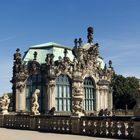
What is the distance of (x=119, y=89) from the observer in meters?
91.2

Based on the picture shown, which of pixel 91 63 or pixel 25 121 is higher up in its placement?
pixel 91 63

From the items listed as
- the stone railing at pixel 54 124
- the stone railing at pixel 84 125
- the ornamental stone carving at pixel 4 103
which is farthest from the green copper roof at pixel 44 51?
the stone railing at pixel 54 124

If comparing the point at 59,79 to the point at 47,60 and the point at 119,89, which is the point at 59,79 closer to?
the point at 47,60

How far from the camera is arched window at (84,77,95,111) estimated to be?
5906 cm

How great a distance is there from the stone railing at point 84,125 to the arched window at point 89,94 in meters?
29.0

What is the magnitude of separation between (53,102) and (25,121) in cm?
2601

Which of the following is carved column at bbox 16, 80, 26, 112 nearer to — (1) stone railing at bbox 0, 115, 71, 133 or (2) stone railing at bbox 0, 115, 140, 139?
(1) stone railing at bbox 0, 115, 71, 133

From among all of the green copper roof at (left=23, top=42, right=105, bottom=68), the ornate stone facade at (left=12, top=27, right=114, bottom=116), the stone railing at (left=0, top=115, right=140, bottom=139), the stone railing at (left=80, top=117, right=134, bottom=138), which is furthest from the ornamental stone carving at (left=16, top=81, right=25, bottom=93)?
the stone railing at (left=80, top=117, right=134, bottom=138)

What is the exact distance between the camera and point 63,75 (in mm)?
56531

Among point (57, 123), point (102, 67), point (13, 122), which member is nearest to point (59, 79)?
point (102, 67)

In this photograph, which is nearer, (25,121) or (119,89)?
(25,121)

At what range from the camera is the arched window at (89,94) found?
59.1 meters

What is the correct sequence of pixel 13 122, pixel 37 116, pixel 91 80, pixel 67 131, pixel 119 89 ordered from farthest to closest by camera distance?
1. pixel 119 89
2. pixel 91 80
3. pixel 13 122
4. pixel 37 116
5. pixel 67 131

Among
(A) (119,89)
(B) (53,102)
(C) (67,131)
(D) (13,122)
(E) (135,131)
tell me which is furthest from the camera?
(A) (119,89)
